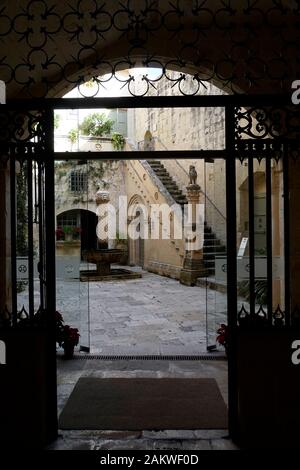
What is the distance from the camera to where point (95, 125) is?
18531 mm

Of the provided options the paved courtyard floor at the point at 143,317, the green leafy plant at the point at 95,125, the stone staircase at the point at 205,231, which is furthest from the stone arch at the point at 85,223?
the paved courtyard floor at the point at 143,317

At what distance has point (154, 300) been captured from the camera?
361 inches

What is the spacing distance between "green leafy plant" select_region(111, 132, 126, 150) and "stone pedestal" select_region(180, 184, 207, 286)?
8021 millimetres

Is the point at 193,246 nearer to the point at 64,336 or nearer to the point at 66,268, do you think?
the point at 66,268

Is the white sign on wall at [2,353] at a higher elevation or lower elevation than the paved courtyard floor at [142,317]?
higher

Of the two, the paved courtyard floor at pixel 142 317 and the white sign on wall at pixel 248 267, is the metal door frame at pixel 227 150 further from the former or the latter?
the paved courtyard floor at pixel 142 317

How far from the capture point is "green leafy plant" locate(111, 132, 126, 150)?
60.9 feet

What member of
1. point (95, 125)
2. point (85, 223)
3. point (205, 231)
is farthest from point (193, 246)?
point (85, 223)

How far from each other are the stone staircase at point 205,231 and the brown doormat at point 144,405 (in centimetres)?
534

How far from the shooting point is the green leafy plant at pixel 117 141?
1856cm

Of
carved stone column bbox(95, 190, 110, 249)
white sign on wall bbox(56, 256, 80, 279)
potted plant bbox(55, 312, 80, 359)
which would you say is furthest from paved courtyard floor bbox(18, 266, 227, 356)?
carved stone column bbox(95, 190, 110, 249)

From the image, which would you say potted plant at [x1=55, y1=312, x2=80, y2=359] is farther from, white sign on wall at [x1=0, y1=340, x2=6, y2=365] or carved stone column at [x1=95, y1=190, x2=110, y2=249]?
carved stone column at [x1=95, y1=190, x2=110, y2=249]

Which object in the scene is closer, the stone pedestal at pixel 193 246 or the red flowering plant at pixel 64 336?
the red flowering plant at pixel 64 336
